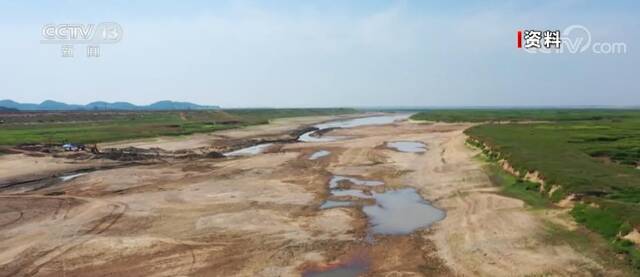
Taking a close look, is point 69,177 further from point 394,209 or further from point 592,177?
point 592,177

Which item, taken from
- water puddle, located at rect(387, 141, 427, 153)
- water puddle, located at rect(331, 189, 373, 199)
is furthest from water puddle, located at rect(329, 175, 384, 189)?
water puddle, located at rect(387, 141, 427, 153)

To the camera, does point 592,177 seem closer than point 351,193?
Yes

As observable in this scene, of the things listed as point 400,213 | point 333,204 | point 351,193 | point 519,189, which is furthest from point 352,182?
point 519,189

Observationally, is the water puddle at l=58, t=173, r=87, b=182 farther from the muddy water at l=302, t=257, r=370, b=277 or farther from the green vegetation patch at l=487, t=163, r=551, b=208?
the green vegetation patch at l=487, t=163, r=551, b=208

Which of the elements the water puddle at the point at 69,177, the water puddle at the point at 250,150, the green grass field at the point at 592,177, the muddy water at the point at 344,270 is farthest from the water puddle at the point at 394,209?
the water puddle at the point at 250,150

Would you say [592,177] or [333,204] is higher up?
[592,177]

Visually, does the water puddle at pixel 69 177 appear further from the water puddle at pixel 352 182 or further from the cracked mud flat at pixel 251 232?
the water puddle at pixel 352 182

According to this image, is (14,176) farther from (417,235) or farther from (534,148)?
(534,148)

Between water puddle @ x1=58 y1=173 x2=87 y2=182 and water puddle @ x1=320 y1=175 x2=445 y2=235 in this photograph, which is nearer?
water puddle @ x1=320 y1=175 x2=445 y2=235
